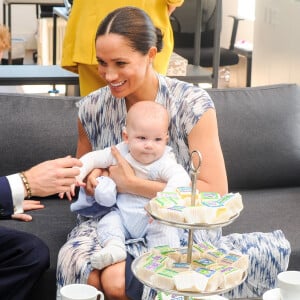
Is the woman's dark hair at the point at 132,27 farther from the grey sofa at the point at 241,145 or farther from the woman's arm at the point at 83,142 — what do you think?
the grey sofa at the point at 241,145

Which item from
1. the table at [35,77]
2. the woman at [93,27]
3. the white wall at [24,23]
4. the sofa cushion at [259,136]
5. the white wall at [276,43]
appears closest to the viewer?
the sofa cushion at [259,136]

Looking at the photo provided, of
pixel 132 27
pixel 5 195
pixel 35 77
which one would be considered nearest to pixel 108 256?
pixel 5 195

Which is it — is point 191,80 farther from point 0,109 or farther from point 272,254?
point 272,254

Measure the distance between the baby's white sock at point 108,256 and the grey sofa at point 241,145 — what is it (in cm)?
49

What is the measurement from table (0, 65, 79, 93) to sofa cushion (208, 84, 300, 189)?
1452mm

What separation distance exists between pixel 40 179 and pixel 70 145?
2.49 feet

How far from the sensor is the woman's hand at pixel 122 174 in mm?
2135

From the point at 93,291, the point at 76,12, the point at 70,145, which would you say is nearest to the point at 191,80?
the point at 76,12

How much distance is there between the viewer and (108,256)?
6.45 ft

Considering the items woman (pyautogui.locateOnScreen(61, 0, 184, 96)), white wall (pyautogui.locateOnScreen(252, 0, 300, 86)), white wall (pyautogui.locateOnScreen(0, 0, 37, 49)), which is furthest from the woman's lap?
white wall (pyautogui.locateOnScreen(0, 0, 37, 49))

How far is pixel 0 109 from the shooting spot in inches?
108

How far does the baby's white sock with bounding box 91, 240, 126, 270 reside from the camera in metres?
1.96

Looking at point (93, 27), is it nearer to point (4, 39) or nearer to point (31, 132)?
point (31, 132)

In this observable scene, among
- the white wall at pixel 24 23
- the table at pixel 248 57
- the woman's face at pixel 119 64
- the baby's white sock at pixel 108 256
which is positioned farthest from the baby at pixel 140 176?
the white wall at pixel 24 23
